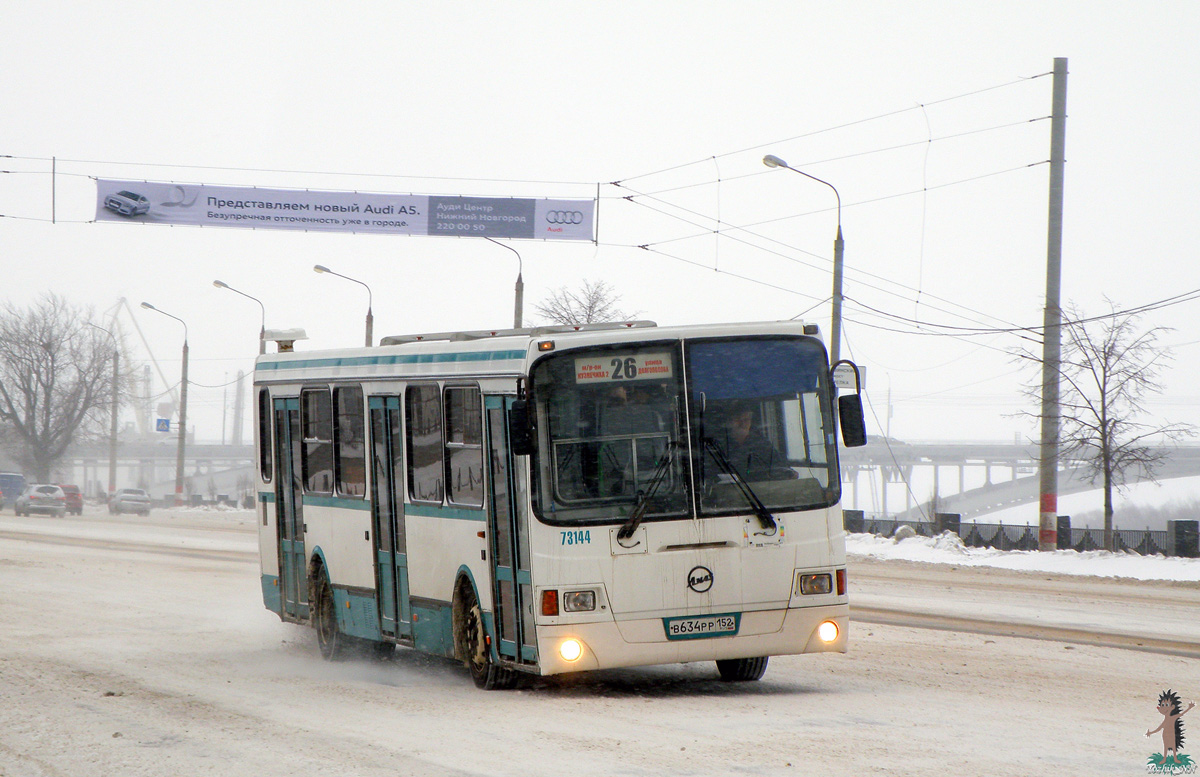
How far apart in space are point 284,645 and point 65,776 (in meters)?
7.27

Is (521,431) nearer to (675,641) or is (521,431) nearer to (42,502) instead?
(675,641)

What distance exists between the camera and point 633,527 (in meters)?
9.63

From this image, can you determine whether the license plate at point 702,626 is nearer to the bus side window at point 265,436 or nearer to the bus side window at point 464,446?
the bus side window at point 464,446

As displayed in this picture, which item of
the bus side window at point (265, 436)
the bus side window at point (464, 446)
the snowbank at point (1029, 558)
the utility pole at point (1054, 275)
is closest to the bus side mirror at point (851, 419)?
the bus side window at point (464, 446)

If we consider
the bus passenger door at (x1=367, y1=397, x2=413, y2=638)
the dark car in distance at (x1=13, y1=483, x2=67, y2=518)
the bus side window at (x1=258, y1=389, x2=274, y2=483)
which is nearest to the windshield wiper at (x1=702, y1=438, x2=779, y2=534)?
the bus passenger door at (x1=367, y1=397, x2=413, y2=638)

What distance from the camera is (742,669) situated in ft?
35.5

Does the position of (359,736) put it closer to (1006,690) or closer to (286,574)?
(1006,690)

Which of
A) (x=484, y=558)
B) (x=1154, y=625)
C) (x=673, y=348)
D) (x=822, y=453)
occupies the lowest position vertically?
(x=1154, y=625)

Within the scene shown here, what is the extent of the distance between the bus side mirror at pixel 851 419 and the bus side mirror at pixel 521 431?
7.11 ft

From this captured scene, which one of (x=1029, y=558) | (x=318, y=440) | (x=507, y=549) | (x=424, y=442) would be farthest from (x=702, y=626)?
(x=1029, y=558)

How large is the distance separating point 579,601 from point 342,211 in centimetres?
3143

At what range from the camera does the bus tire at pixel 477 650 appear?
1048 cm

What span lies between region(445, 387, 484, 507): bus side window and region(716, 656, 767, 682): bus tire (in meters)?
2.28

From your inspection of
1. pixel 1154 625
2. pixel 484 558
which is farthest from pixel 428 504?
pixel 1154 625
